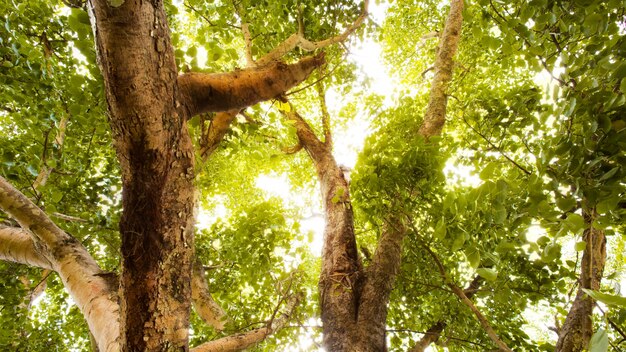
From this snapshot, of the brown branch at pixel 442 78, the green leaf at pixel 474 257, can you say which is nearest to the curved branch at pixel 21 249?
the green leaf at pixel 474 257

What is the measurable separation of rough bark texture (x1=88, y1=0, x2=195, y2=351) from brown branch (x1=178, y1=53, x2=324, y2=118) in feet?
0.83

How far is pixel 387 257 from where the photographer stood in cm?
325

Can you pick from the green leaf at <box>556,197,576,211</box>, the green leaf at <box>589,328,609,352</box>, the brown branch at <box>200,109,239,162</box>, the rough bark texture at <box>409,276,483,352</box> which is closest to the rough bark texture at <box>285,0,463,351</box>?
the brown branch at <box>200,109,239,162</box>

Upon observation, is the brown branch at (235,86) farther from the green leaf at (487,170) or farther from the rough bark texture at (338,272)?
the green leaf at (487,170)

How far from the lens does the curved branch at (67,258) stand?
194 cm

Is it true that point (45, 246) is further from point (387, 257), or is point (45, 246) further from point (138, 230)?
point (387, 257)

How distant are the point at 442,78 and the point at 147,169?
4.32 m

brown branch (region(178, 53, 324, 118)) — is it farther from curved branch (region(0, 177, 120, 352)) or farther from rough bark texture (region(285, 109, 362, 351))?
curved branch (region(0, 177, 120, 352))

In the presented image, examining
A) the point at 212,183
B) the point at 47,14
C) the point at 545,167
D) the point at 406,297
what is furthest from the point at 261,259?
the point at 212,183

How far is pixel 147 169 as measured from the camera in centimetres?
150

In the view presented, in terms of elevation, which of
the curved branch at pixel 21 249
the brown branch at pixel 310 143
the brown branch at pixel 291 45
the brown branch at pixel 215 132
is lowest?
the curved branch at pixel 21 249

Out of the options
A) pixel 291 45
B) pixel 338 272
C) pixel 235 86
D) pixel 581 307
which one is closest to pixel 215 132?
pixel 235 86

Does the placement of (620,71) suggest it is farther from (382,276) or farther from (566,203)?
(382,276)

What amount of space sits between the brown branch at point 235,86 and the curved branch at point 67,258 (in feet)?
4.09
